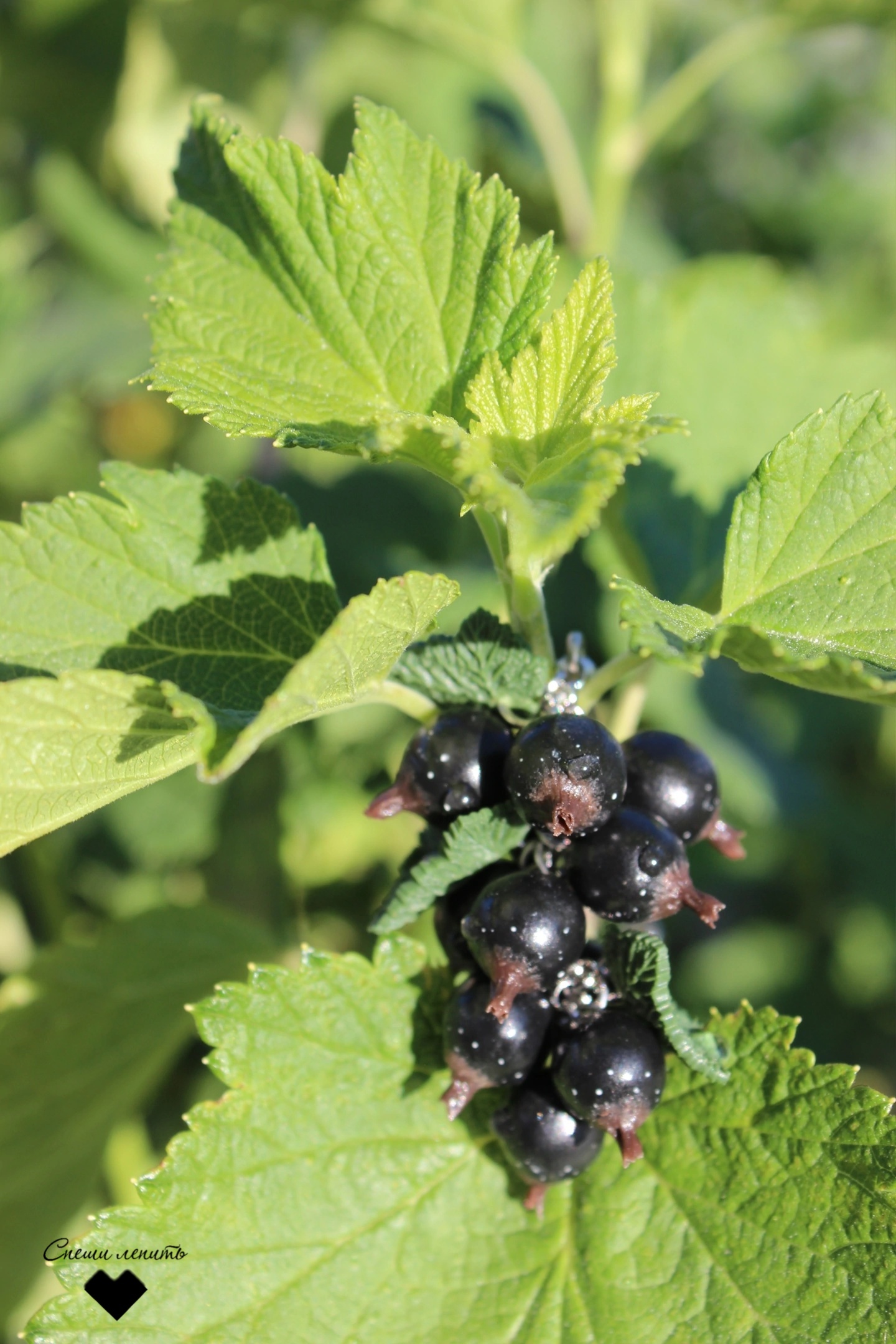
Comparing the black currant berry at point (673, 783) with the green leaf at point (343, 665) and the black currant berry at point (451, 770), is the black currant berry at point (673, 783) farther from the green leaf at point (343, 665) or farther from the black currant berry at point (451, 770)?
the green leaf at point (343, 665)

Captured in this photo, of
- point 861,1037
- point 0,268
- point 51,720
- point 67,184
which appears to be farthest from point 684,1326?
point 67,184

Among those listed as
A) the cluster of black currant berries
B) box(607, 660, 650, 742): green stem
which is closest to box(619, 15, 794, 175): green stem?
box(607, 660, 650, 742): green stem

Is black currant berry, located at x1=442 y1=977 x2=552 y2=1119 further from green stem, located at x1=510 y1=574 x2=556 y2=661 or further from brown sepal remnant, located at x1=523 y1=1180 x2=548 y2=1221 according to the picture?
green stem, located at x1=510 y1=574 x2=556 y2=661

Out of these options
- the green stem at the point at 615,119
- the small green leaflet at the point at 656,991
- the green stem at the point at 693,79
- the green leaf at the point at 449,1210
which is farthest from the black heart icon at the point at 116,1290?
the green stem at the point at 693,79

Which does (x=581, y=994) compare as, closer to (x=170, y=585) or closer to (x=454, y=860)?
(x=454, y=860)

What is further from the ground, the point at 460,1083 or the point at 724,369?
the point at 724,369

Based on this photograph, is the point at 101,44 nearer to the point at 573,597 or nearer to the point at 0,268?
the point at 0,268

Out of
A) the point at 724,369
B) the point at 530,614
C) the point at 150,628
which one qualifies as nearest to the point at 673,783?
the point at 530,614
